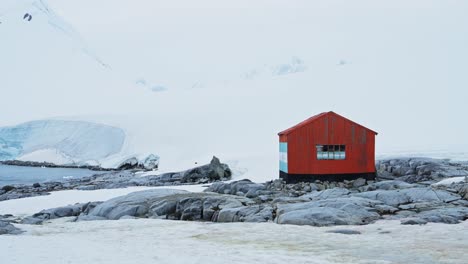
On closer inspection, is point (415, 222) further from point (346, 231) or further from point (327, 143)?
point (327, 143)

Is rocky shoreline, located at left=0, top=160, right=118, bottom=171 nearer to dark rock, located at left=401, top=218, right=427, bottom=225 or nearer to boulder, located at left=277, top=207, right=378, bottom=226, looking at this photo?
boulder, located at left=277, top=207, right=378, bottom=226

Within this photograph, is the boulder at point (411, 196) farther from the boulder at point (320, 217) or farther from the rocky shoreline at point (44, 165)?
the rocky shoreline at point (44, 165)

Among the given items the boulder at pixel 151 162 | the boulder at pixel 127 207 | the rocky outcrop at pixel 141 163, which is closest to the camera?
the boulder at pixel 127 207

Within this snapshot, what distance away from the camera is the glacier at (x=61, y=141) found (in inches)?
2506

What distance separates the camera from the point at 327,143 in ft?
81.5

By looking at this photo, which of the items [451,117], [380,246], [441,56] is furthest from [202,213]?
[441,56]

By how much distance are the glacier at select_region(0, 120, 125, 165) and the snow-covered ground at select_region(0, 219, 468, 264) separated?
50437 millimetres

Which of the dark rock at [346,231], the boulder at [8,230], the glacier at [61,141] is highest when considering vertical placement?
the glacier at [61,141]

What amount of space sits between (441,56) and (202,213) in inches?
2770

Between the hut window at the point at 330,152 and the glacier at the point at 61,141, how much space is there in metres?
41.7

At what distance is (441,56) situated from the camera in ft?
254

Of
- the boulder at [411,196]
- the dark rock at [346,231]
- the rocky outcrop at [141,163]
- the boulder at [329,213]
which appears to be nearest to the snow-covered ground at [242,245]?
the dark rock at [346,231]

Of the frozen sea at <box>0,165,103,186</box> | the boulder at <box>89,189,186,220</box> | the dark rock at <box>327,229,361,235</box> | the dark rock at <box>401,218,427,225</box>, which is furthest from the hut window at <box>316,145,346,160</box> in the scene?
the frozen sea at <box>0,165,103,186</box>

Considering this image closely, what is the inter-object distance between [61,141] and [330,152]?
51229 mm
